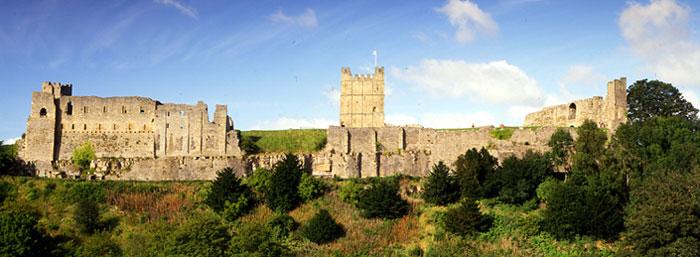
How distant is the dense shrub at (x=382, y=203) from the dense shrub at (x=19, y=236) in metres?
14.2

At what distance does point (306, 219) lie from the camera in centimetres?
3638

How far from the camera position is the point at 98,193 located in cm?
3928

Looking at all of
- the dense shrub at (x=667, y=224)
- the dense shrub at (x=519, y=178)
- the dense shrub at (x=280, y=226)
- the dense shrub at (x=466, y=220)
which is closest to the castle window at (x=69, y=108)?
the dense shrub at (x=280, y=226)

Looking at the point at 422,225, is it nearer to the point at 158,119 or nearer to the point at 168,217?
the point at 168,217

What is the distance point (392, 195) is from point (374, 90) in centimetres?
1561

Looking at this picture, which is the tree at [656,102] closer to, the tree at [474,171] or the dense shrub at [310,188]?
the tree at [474,171]

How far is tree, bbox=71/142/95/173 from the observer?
143 feet

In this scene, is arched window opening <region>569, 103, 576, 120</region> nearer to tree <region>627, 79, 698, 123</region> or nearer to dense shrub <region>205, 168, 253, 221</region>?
tree <region>627, 79, 698, 123</region>

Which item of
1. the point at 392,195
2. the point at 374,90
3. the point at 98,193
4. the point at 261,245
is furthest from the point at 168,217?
the point at 374,90

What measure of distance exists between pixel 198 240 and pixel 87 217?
725 centimetres

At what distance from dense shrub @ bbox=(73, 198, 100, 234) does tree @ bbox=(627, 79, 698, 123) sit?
93.9ft

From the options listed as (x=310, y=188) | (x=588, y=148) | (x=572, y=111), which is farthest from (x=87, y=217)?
(x=572, y=111)

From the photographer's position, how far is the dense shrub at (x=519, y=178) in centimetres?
3566

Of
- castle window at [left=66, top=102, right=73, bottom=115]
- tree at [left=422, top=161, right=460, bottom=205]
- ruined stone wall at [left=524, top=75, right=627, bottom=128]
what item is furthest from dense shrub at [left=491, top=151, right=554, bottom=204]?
castle window at [left=66, top=102, right=73, bottom=115]
